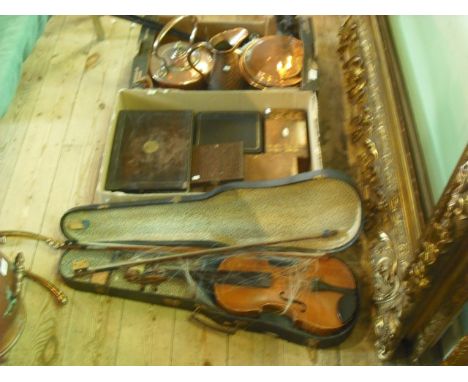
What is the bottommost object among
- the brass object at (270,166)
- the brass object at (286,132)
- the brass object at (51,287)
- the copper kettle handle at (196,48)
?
the brass object at (51,287)

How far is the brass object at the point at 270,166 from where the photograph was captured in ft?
5.16

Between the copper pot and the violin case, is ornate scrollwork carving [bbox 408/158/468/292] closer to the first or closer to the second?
the violin case

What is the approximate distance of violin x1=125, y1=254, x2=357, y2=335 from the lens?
132 cm

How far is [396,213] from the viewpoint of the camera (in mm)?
1243

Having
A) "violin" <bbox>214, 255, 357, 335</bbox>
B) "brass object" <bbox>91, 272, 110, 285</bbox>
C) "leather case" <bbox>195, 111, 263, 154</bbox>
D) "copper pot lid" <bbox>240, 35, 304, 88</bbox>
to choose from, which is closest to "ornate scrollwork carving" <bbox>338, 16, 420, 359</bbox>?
"violin" <bbox>214, 255, 357, 335</bbox>

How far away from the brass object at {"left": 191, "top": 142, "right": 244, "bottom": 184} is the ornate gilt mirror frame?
16.3 inches

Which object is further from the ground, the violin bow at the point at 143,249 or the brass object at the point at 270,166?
the brass object at the point at 270,166

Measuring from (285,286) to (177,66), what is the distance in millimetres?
927

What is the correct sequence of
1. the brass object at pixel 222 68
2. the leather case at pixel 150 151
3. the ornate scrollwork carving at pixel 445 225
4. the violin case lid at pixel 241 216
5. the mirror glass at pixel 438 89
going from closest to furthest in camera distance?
the ornate scrollwork carving at pixel 445 225 → the mirror glass at pixel 438 89 → the violin case lid at pixel 241 216 → the leather case at pixel 150 151 → the brass object at pixel 222 68

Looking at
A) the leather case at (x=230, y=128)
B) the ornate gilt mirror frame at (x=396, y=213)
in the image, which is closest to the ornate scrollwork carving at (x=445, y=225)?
the ornate gilt mirror frame at (x=396, y=213)

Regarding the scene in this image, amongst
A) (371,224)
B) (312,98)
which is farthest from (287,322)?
(312,98)

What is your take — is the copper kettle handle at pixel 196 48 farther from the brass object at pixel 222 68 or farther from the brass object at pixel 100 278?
the brass object at pixel 100 278

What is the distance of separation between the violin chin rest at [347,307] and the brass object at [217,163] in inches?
19.8

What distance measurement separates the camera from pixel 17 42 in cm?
170
